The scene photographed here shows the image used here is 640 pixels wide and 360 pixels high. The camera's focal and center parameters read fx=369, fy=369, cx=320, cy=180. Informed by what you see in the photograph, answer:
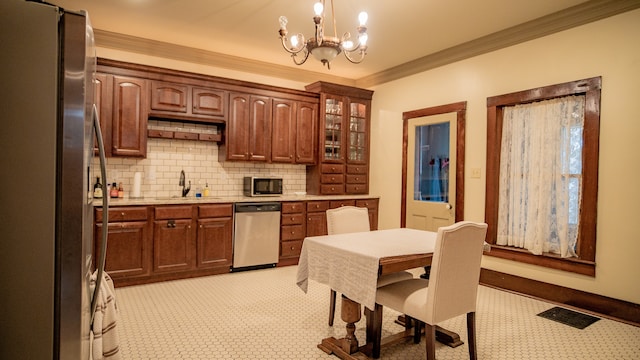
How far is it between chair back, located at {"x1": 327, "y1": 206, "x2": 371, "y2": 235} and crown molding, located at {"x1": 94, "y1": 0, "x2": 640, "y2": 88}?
2.63 meters

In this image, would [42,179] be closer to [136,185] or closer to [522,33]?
[136,185]

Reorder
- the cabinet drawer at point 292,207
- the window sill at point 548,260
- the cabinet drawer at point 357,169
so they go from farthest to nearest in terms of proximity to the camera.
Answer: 1. the cabinet drawer at point 357,169
2. the cabinet drawer at point 292,207
3. the window sill at point 548,260

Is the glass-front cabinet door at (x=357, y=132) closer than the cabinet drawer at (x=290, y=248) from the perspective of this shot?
No

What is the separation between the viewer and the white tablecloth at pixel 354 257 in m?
2.30

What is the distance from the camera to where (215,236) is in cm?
451

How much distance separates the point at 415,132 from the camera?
17.4ft

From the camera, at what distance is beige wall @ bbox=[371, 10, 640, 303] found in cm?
326

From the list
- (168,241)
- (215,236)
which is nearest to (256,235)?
(215,236)

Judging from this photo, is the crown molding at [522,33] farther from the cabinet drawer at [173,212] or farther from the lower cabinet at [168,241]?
the cabinet drawer at [173,212]

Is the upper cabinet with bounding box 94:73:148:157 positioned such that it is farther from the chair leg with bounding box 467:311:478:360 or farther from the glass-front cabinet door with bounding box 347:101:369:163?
the chair leg with bounding box 467:311:478:360

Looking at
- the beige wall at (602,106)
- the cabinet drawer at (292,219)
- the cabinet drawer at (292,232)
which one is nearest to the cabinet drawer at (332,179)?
the cabinet drawer at (292,219)

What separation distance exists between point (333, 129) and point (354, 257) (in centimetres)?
360

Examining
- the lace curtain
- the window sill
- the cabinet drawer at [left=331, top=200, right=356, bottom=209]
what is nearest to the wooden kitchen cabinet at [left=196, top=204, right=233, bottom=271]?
the cabinet drawer at [left=331, top=200, right=356, bottom=209]

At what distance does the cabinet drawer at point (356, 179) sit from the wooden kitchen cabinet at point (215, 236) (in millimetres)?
2073
